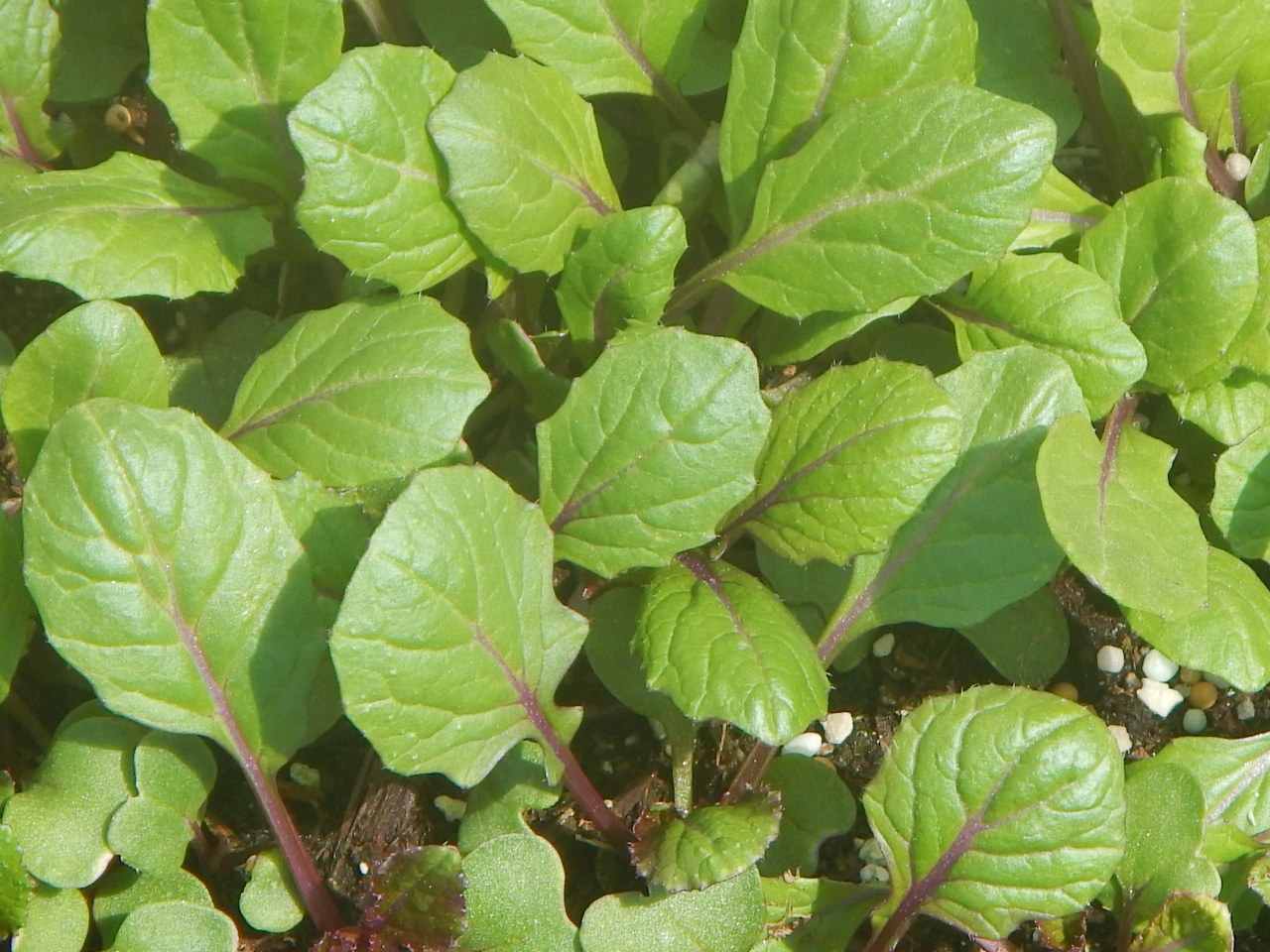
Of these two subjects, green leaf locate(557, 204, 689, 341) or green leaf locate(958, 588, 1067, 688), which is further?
green leaf locate(958, 588, 1067, 688)

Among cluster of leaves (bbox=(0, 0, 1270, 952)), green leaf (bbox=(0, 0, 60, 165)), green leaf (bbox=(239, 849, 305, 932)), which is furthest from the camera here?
green leaf (bbox=(0, 0, 60, 165))

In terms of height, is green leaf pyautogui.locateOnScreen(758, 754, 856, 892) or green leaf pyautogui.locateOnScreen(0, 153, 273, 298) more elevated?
green leaf pyautogui.locateOnScreen(0, 153, 273, 298)

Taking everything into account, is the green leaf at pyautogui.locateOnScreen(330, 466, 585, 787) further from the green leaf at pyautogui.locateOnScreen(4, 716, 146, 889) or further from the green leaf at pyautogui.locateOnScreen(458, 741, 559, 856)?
the green leaf at pyautogui.locateOnScreen(4, 716, 146, 889)

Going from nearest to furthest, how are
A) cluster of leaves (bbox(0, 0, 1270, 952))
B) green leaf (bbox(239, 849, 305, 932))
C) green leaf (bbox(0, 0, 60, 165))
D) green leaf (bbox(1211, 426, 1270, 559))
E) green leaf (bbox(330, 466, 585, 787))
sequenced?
green leaf (bbox(330, 466, 585, 787))
cluster of leaves (bbox(0, 0, 1270, 952))
green leaf (bbox(239, 849, 305, 932))
green leaf (bbox(1211, 426, 1270, 559))
green leaf (bbox(0, 0, 60, 165))

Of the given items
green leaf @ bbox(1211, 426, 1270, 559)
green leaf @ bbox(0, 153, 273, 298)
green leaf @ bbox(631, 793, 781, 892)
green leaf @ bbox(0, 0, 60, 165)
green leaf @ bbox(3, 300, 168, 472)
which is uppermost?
green leaf @ bbox(0, 0, 60, 165)

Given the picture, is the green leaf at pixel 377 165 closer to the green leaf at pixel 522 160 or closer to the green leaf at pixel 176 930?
the green leaf at pixel 522 160

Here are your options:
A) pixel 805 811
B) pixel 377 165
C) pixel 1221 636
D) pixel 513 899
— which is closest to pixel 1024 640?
pixel 1221 636

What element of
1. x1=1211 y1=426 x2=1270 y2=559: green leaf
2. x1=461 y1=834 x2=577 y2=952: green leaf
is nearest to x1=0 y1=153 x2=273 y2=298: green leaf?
x1=461 y1=834 x2=577 y2=952: green leaf

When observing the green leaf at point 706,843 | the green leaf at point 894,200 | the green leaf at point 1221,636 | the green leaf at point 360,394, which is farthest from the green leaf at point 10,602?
the green leaf at point 1221,636
